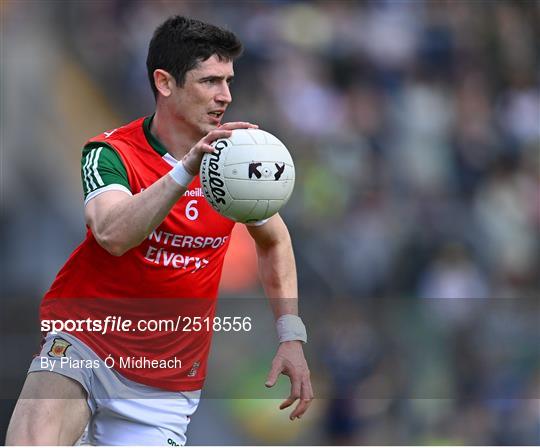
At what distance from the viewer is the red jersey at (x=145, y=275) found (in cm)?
430

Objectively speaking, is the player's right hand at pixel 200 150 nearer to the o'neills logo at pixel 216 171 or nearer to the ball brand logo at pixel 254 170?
the o'neills logo at pixel 216 171

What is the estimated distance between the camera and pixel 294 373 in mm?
4379

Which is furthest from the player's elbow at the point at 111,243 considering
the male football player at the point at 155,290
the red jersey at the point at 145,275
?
the red jersey at the point at 145,275

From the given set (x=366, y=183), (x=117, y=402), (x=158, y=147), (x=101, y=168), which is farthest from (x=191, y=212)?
(x=366, y=183)

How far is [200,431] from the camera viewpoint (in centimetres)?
693

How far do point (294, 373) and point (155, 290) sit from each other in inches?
26.7

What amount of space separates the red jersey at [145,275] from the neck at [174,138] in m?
0.05

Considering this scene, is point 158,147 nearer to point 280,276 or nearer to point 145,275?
point 145,275

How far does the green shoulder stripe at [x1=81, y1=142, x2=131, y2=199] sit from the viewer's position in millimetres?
4055

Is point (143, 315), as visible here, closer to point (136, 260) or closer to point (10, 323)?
point (136, 260)

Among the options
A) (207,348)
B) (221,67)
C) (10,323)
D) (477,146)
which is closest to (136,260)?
(207,348)

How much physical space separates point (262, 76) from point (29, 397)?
4915mm

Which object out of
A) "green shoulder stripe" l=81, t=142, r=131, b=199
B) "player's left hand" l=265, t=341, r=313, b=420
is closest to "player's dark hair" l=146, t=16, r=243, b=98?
"green shoulder stripe" l=81, t=142, r=131, b=199

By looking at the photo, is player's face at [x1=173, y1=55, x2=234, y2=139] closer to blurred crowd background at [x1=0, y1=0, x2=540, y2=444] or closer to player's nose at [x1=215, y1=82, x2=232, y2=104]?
player's nose at [x1=215, y1=82, x2=232, y2=104]
